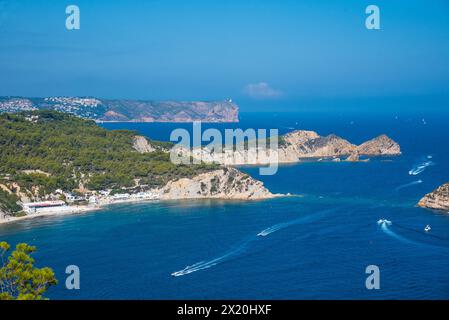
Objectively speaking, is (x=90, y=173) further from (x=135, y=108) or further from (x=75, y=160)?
(x=135, y=108)

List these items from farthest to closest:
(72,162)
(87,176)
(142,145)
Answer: (142,145)
(72,162)
(87,176)

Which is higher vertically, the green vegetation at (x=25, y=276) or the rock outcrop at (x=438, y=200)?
the rock outcrop at (x=438, y=200)

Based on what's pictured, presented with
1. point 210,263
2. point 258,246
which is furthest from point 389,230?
point 210,263

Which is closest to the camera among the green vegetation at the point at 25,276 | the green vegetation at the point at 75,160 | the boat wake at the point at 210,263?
the green vegetation at the point at 25,276

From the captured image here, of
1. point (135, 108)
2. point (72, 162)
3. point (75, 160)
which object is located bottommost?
point (72, 162)

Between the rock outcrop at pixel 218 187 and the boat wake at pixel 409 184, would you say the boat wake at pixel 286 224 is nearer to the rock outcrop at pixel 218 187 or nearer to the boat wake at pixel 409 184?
the rock outcrop at pixel 218 187

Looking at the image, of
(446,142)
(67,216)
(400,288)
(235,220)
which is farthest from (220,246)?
(446,142)

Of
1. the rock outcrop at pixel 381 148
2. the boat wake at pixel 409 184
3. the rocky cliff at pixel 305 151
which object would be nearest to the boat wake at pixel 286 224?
the boat wake at pixel 409 184

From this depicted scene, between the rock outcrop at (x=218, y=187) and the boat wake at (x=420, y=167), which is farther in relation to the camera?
the boat wake at (x=420, y=167)
